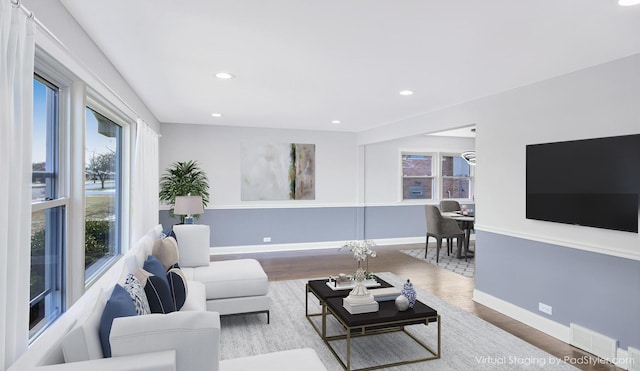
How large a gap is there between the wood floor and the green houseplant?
4.00 feet

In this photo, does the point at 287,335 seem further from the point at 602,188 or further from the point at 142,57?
the point at 602,188

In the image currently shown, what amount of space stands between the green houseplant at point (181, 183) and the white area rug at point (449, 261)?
13.0 feet

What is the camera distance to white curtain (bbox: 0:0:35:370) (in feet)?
4.38

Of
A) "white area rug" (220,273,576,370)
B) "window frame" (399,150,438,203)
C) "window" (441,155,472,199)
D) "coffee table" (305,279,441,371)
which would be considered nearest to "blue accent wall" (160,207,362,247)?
"window frame" (399,150,438,203)

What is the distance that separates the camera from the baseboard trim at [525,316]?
3431 mm

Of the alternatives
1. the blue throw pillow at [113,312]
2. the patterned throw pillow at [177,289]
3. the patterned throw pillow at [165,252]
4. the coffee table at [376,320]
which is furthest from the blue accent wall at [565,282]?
the blue throw pillow at [113,312]

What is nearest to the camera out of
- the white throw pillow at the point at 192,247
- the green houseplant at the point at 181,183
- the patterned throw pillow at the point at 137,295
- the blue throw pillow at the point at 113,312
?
the blue throw pillow at the point at 113,312

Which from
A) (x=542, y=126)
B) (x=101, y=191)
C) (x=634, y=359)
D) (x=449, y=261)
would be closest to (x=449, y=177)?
(x=449, y=261)

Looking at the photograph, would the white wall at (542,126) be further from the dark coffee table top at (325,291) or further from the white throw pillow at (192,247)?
the white throw pillow at (192,247)

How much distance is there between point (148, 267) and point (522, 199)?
11.5 feet

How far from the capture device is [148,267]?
284 cm

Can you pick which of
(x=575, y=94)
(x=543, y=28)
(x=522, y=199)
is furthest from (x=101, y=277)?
(x=575, y=94)

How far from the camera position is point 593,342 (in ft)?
10.2

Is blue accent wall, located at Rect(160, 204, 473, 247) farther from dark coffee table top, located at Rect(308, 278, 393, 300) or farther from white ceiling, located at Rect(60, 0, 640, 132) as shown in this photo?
dark coffee table top, located at Rect(308, 278, 393, 300)
